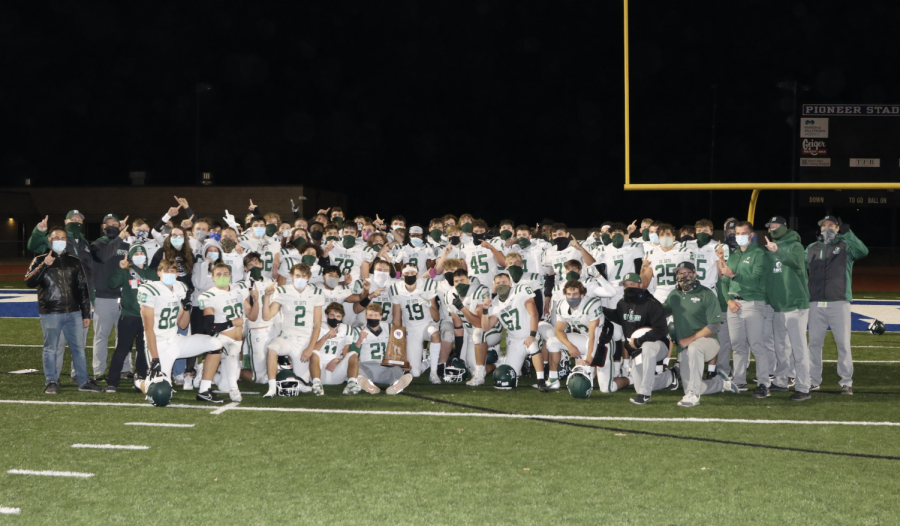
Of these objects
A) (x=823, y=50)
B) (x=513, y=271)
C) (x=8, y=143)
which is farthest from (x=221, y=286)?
(x=8, y=143)

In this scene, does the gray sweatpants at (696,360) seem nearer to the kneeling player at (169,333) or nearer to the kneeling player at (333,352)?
the kneeling player at (333,352)

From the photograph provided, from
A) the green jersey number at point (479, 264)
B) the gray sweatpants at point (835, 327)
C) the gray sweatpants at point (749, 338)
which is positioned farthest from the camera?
the green jersey number at point (479, 264)

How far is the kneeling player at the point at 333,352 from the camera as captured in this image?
8.67 meters

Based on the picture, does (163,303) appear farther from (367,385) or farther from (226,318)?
(367,385)

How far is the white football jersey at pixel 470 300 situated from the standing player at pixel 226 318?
97.3 inches

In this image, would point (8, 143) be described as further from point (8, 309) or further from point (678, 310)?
point (678, 310)

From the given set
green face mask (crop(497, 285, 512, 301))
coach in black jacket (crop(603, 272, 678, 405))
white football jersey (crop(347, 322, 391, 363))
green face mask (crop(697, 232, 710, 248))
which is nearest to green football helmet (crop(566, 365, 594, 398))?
coach in black jacket (crop(603, 272, 678, 405))

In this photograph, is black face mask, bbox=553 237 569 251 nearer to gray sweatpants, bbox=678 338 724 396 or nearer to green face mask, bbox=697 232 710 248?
green face mask, bbox=697 232 710 248

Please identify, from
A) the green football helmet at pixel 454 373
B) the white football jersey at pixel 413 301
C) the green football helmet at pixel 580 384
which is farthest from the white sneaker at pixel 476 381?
the green football helmet at pixel 580 384

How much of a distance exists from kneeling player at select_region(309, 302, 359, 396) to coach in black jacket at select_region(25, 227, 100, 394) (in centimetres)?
239

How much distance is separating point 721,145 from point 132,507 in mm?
13233

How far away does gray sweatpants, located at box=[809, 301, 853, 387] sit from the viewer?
8.53 metres

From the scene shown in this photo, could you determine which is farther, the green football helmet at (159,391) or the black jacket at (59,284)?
the black jacket at (59,284)

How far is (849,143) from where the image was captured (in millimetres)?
15727
